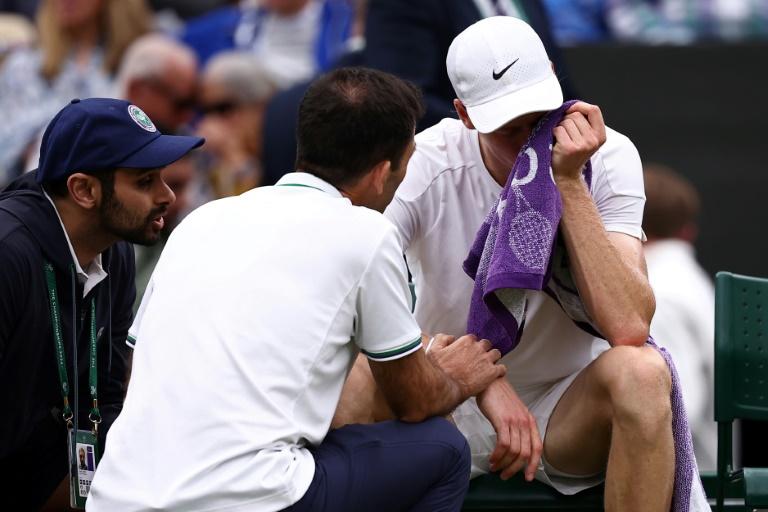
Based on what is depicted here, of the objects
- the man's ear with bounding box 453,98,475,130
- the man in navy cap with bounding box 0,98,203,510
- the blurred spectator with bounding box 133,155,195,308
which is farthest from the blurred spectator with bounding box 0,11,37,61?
the man's ear with bounding box 453,98,475,130

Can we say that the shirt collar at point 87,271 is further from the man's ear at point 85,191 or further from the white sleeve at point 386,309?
the white sleeve at point 386,309

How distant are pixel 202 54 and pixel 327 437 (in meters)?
3.96

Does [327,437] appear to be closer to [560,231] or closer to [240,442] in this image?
[240,442]

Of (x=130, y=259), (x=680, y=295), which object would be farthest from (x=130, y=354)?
(x=680, y=295)

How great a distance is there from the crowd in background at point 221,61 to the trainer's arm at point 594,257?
2258 millimetres

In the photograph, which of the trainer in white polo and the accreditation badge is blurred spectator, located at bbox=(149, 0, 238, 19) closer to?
the accreditation badge

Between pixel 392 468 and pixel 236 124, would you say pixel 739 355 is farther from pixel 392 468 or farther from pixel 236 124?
pixel 236 124

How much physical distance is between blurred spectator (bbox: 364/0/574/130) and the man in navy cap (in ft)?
4.47

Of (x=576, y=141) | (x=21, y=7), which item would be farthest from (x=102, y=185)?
(x=21, y=7)

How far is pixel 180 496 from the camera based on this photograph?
105 inches

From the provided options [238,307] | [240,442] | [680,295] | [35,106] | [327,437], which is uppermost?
[238,307]

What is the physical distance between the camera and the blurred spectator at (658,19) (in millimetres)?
6316

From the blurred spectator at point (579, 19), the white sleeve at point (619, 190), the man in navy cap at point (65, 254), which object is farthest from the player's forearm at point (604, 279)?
the blurred spectator at point (579, 19)

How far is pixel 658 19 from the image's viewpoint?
6422 millimetres
